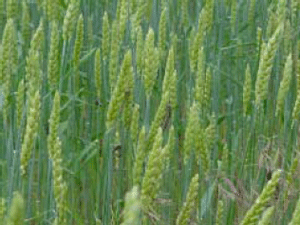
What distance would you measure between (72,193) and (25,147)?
56 centimetres

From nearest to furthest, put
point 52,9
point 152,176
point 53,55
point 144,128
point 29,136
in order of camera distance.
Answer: point 152,176 → point 29,136 → point 144,128 → point 53,55 → point 52,9

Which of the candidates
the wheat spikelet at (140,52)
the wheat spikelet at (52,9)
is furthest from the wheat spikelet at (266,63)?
the wheat spikelet at (52,9)

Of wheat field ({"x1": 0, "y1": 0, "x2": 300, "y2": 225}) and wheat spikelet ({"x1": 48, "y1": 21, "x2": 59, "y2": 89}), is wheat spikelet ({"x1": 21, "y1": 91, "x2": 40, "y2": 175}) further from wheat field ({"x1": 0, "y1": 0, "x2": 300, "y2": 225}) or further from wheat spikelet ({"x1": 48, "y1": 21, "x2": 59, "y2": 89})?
wheat spikelet ({"x1": 48, "y1": 21, "x2": 59, "y2": 89})

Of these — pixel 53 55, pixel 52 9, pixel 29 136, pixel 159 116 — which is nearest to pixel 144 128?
pixel 159 116

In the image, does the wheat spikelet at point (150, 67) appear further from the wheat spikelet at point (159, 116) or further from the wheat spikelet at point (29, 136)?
the wheat spikelet at point (29, 136)

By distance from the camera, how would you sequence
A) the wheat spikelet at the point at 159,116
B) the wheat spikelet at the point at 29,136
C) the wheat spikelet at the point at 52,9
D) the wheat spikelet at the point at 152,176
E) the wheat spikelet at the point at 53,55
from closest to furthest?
the wheat spikelet at the point at 152,176 → the wheat spikelet at the point at 29,136 → the wheat spikelet at the point at 159,116 → the wheat spikelet at the point at 53,55 → the wheat spikelet at the point at 52,9

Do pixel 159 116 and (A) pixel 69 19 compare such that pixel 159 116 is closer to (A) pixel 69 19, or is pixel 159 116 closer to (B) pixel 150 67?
(B) pixel 150 67

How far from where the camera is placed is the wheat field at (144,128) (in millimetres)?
1178

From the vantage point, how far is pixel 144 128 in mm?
1216

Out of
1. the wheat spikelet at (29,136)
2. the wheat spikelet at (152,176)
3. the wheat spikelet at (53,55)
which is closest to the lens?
the wheat spikelet at (152,176)

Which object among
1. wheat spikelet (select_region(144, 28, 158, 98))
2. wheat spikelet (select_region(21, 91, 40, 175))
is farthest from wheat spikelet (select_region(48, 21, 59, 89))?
wheat spikelet (select_region(21, 91, 40, 175))

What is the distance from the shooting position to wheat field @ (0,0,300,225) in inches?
46.4

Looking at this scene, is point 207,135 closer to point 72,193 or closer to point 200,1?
point 72,193

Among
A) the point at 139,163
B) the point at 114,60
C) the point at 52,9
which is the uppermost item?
the point at 52,9
